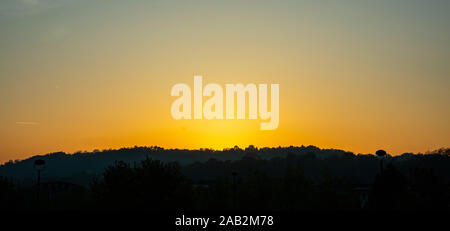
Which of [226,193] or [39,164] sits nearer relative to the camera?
[39,164]

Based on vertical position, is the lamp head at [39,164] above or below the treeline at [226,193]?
above

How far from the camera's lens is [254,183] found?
98625 mm

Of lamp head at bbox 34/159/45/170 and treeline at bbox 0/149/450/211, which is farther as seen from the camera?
treeline at bbox 0/149/450/211

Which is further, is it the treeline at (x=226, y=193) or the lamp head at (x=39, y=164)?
the treeline at (x=226, y=193)

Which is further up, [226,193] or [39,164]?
[39,164]

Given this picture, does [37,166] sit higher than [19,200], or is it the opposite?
[37,166]

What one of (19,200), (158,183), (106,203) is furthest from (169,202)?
(19,200)

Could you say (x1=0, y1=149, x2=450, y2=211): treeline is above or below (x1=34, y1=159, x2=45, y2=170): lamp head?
below
